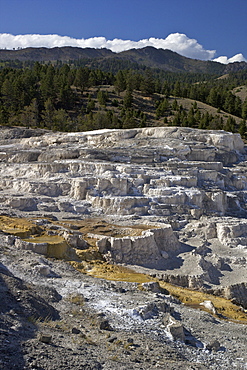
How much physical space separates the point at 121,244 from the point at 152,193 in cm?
583

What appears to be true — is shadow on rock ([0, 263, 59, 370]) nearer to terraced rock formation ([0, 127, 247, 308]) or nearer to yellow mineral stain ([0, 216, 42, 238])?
terraced rock formation ([0, 127, 247, 308])

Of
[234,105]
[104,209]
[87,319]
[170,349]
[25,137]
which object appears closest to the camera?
[170,349]

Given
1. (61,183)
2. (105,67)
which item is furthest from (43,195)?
(105,67)

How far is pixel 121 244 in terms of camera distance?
1547 centimetres

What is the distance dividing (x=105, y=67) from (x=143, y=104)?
115 metres

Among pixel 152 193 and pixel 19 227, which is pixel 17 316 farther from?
pixel 152 193

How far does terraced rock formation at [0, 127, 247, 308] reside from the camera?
15539 mm

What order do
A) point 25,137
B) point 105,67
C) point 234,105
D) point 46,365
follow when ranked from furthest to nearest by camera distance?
point 105,67 < point 234,105 < point 25,137 < point 46,365

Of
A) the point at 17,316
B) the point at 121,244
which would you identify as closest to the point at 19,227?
the point at 121,244

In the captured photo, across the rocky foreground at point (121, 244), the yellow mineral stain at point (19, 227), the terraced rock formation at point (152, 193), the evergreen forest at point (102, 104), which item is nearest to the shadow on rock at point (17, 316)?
the rocky foreground at point (121, 244)

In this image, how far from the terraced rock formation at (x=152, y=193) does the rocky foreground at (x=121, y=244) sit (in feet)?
0.23

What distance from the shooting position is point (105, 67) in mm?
165750

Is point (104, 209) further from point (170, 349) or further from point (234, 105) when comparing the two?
point (234, 105)

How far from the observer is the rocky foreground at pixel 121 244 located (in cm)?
684
